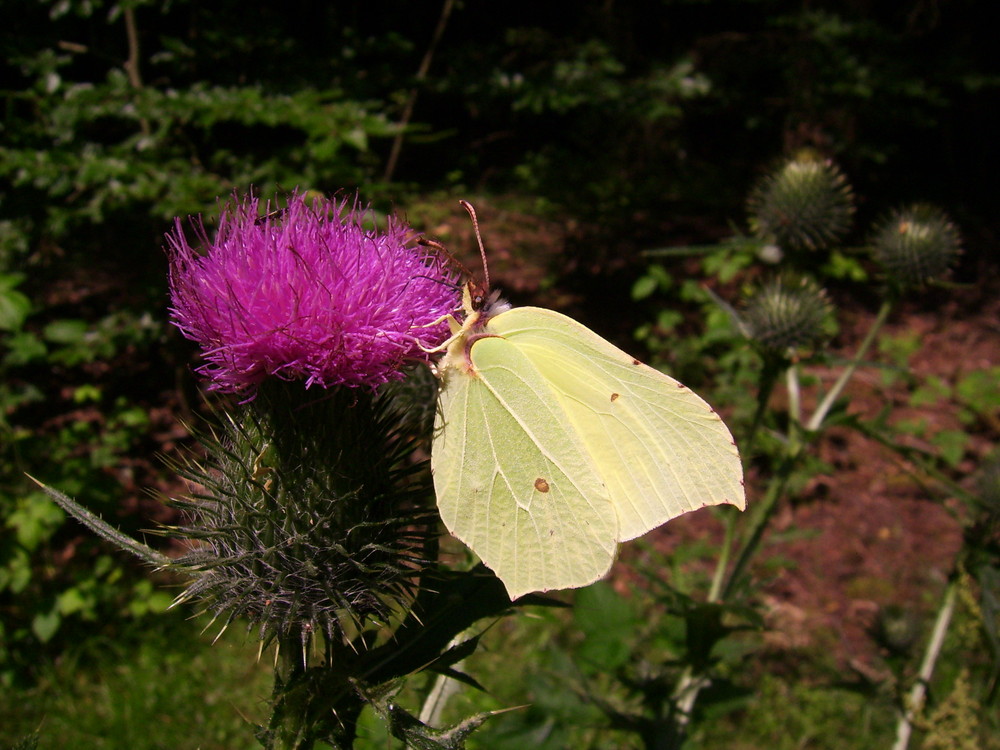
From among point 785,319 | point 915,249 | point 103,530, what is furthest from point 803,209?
point 103,530

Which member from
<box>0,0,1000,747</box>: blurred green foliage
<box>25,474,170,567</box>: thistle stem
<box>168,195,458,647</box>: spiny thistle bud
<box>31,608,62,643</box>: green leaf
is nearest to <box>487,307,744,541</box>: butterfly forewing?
<box>168,195,458,647</box>: spiny thistle bud

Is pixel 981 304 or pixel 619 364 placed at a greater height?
pixel 619 364

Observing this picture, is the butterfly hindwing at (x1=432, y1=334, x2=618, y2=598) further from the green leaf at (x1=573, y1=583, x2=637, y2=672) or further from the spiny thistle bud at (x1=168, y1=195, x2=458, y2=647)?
the green leaf at (x1=573, y1=583, x2=637, y2=672)

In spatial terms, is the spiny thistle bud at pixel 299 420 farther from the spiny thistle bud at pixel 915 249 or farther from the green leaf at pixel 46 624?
the green leaf at pixel 46 624

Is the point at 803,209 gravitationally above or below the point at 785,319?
above

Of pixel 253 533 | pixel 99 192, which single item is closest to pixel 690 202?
pixel 99 192

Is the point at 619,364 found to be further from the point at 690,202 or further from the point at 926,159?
the point at 926,159

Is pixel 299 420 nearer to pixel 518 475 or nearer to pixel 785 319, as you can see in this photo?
pixel 518 475
